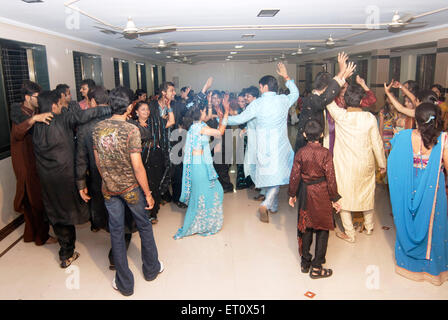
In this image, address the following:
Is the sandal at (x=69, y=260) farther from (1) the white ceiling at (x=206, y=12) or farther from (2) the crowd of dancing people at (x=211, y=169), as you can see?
(1) the white ceiling at (x=206, y=12)

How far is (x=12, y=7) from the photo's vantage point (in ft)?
11.8

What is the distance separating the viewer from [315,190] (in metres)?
2.82

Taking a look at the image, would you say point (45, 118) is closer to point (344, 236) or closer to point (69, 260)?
point (69, 260)

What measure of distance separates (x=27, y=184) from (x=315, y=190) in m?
2.80

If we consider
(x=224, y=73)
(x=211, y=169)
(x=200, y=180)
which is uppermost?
(x=224, y=73)

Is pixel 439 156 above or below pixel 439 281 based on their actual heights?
above

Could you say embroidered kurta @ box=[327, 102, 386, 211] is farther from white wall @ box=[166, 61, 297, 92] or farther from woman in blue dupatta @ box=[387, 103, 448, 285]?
white wall @ box=[166, 61, 297, 92]

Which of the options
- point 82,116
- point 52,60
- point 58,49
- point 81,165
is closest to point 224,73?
point 58,49

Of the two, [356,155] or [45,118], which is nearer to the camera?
[45,118]

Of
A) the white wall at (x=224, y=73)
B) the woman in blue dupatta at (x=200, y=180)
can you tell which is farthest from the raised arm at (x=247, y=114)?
the white wall at (x=224, y=73)

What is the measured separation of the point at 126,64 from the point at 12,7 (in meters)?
6.49

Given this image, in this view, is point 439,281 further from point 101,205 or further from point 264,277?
point 101,205

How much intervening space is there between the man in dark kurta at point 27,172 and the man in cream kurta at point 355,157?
2955 mm
